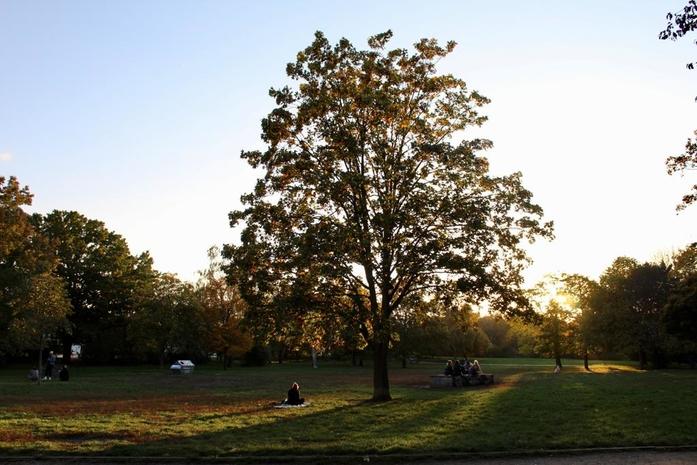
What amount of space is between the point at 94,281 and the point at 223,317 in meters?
19.3

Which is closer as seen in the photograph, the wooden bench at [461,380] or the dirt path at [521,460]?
the dirt path at [521,460]

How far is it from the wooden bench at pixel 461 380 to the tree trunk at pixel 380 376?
9841mm

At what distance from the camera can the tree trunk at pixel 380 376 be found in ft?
81.7

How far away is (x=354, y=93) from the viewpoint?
24656 mm

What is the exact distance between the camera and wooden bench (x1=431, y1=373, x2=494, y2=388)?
113ft

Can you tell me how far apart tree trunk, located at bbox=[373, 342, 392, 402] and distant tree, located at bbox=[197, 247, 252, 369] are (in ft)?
115

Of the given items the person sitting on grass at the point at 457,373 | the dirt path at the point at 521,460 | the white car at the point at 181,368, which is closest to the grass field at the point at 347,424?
the dirt path at the point at 521,460

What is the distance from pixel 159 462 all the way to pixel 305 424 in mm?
5639

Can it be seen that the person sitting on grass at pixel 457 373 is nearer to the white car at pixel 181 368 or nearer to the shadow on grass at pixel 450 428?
the shadow on grass at pixel 450 428

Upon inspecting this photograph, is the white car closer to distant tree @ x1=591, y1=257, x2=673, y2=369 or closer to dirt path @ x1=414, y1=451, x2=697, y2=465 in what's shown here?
distant tree @ x1=591, y1=257, x2=673, y2=369

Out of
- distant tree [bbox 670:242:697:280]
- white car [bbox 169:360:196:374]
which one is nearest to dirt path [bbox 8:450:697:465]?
white car [bbox 169:360:196:374]

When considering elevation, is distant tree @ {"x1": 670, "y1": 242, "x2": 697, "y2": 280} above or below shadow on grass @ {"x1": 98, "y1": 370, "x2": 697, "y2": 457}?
above

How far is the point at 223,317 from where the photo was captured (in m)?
61.2

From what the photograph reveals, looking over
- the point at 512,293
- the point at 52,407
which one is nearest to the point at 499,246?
the point at 512,293
